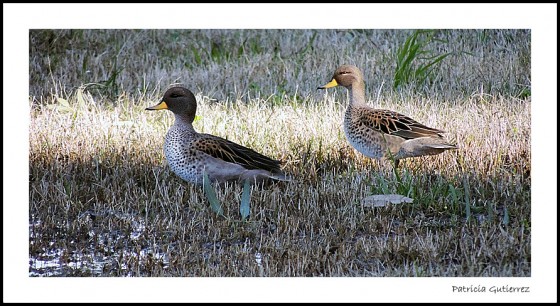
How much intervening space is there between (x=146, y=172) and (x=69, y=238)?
137 cm

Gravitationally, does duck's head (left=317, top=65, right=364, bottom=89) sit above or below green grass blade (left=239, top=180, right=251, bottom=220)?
above

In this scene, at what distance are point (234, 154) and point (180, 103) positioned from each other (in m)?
0.71

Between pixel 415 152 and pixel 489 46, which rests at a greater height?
pixel 489 46

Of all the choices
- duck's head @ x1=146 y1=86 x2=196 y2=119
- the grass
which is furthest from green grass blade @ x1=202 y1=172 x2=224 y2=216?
duck's head @ x1=146 y1=86 x2=196 y2=119

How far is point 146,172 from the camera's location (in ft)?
25.3

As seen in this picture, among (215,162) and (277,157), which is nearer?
(215,162)

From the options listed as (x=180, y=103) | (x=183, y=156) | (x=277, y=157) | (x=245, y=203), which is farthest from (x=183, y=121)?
(x=245, y=203)

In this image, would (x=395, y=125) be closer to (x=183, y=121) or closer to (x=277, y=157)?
(x=277, y=157)

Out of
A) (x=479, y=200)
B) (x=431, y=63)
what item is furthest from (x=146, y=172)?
(x=431, y=63)

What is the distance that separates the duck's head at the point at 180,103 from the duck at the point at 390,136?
4.56 ft

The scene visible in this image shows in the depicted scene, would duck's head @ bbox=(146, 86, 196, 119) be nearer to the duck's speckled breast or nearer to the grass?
the duck's speckled breast

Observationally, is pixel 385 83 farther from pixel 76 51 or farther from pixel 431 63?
pixel 76 51

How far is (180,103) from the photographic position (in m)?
7.53

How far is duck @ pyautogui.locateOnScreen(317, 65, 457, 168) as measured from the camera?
24.5 ft
